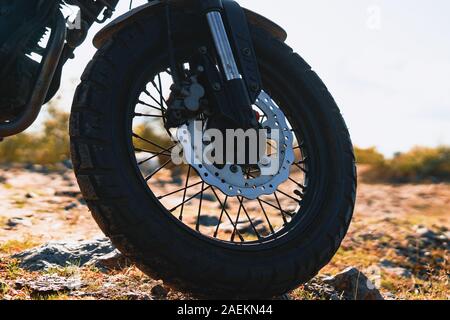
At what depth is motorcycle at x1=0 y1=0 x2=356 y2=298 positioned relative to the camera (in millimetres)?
A: 2021

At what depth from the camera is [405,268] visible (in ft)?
17.4

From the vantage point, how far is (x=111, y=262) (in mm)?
3174

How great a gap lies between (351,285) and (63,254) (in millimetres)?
1737

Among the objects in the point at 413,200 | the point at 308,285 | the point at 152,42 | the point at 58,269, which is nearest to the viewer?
the point at 152,42

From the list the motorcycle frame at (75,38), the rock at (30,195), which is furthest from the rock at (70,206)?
the motorcycle frame at (75,38)

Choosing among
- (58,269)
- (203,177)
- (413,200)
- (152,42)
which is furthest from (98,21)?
(413,200)

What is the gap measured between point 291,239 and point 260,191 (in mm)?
246

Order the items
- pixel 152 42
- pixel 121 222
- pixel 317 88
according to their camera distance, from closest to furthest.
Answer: pixel 121 222
pixel 152 42
pixel 317 88

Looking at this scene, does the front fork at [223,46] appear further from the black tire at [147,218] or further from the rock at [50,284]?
the rock at [50,284]

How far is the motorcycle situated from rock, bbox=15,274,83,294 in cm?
68

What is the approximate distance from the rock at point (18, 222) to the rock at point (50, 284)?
7.08 ft

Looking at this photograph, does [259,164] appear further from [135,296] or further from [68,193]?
[68,193]

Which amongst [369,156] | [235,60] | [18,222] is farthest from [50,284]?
[369,156]

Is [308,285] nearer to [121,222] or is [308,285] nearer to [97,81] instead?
[121,222]
